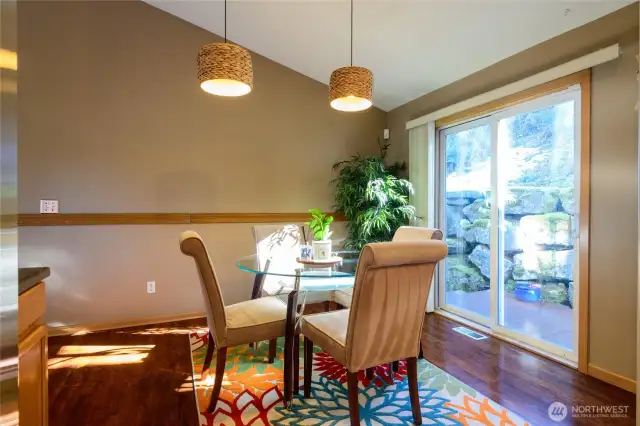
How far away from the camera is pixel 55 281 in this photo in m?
3.15

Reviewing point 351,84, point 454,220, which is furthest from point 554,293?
point 351,84

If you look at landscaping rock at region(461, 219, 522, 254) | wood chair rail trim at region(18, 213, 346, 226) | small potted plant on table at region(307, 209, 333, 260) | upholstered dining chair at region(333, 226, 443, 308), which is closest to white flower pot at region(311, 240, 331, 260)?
small potted plant on table at region(307, 209, 333, 260)

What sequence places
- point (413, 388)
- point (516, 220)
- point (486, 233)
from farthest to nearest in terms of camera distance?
point (486, 233)
point (516, 220)
point (413, 388)

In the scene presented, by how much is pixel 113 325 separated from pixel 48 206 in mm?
1211

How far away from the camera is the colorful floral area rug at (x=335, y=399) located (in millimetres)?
1865

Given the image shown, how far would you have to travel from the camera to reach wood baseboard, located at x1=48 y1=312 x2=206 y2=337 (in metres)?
3.16

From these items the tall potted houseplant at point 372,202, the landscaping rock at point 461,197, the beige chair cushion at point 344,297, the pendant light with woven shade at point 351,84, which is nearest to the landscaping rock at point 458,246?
the landscaping rock at point 461,197

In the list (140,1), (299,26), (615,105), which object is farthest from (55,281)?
(615,105)

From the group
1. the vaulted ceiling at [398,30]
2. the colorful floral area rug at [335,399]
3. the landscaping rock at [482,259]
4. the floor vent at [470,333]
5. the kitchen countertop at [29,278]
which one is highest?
the vaulted ceiling at [398,30]

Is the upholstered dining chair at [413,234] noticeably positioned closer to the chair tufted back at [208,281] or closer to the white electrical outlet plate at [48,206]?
the chair tufted back at [208,281]

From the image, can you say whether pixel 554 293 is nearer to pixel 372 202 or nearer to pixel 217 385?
pixel 372 202

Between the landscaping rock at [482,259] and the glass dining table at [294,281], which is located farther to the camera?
the landscaping rock at [482,259]

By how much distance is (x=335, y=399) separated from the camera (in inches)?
81.6

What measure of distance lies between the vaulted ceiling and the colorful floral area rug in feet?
8.06
